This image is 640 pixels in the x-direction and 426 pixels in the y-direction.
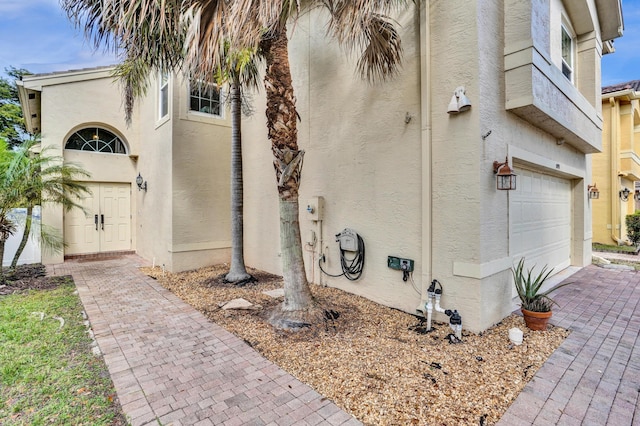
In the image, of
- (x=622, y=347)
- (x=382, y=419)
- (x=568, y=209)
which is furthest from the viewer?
(x=568, y=209)

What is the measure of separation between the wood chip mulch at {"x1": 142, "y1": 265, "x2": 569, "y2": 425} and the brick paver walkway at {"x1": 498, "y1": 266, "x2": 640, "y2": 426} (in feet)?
0.47

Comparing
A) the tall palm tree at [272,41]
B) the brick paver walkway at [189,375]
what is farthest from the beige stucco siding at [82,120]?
the tall palm tree at [272,41]

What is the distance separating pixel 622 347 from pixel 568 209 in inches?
235

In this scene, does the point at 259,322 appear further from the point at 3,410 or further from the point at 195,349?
the point at 3,410

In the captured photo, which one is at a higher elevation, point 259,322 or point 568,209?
point 568,209

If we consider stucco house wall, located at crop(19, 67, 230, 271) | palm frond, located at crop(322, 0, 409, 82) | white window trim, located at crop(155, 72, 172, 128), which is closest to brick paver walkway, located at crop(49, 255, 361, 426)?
stucco house wall, located at crop(19, 67, 230, 271)

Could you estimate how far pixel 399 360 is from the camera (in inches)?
148

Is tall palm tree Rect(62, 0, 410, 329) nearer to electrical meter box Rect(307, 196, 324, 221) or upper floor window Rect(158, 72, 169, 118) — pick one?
electrical meter box Rect(307, 196, 324, 221)

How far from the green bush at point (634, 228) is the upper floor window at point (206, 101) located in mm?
17046

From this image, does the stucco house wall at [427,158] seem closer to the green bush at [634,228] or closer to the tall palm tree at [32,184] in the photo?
the tall palm tree at [32,184]

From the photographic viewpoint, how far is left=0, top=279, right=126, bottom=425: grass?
2.84 m

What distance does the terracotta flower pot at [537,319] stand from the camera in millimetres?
4496

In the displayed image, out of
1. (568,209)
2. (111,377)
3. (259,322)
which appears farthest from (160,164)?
(568,209)

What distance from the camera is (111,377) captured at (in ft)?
11.4
